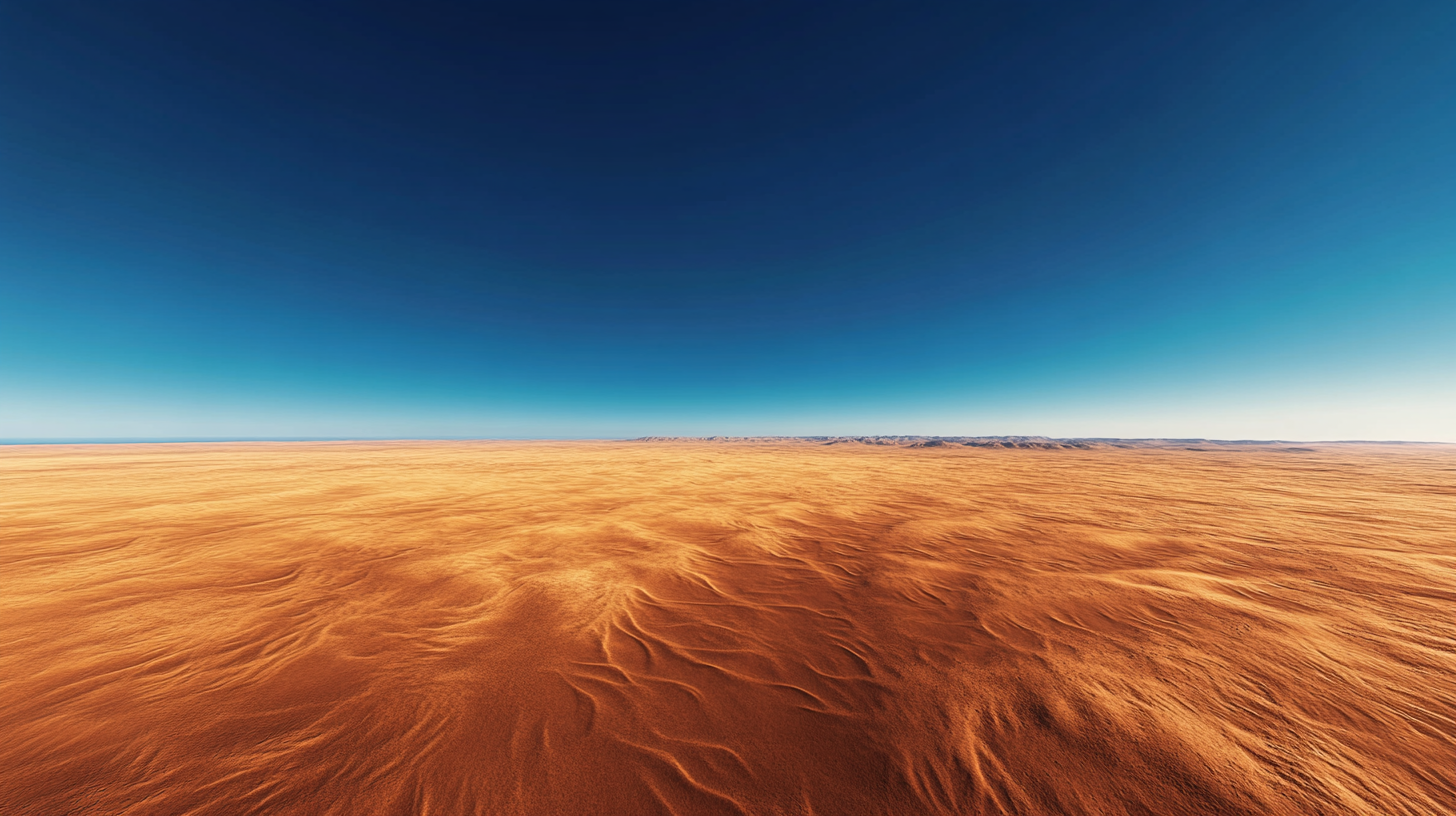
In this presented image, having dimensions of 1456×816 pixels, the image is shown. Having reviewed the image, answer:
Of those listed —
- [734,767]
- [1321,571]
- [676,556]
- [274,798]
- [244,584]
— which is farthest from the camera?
[676,556]

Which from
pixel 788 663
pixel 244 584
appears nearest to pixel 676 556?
pixel 788 663

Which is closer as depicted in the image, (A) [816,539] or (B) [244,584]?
(B) [244,584]

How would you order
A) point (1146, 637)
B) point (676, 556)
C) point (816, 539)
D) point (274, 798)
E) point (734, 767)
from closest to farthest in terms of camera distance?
point (274, 798)
point (734, 767)
point (1146, 637)
point (676, 556)
point (816, 539)

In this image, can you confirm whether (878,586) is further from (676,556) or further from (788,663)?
(676,556)

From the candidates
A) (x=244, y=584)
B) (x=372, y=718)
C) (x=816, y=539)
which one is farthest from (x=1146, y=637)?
(x=244, y=584)

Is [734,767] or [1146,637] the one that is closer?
[734,767]

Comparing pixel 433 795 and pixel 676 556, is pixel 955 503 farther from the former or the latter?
pixel 433 795

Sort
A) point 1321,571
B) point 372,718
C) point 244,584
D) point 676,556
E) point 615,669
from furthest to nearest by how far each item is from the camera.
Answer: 1. point 676,556
2. point 1321,571
3. point 244,584
4. point 615,669
5. point 372,718
